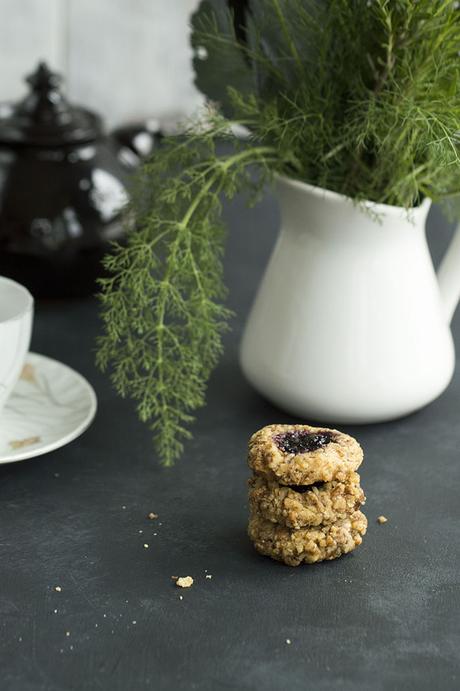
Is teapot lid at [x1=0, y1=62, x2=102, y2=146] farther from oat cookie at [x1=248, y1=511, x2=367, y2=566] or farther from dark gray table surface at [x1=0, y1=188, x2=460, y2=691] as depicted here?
oat cookie at [x1=248, y1=511, x2=367, y2=566]

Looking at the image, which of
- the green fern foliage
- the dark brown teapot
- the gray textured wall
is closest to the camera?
the green fern foliage

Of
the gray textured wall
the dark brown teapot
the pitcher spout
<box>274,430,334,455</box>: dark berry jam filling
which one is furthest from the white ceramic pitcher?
the gray textured wall

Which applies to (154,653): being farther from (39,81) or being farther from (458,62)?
(39,81)

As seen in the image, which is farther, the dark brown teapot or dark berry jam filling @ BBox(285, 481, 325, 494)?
the dark brown teapot

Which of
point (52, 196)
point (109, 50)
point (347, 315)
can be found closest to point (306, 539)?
point (347, 315)

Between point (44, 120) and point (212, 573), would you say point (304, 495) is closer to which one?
point (212, 573)

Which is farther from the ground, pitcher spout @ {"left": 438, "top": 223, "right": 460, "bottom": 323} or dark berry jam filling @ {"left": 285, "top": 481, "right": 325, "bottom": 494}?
pitcher spout @ {"left": 438, "top": 223, "right": 460, "bottom": 323}
